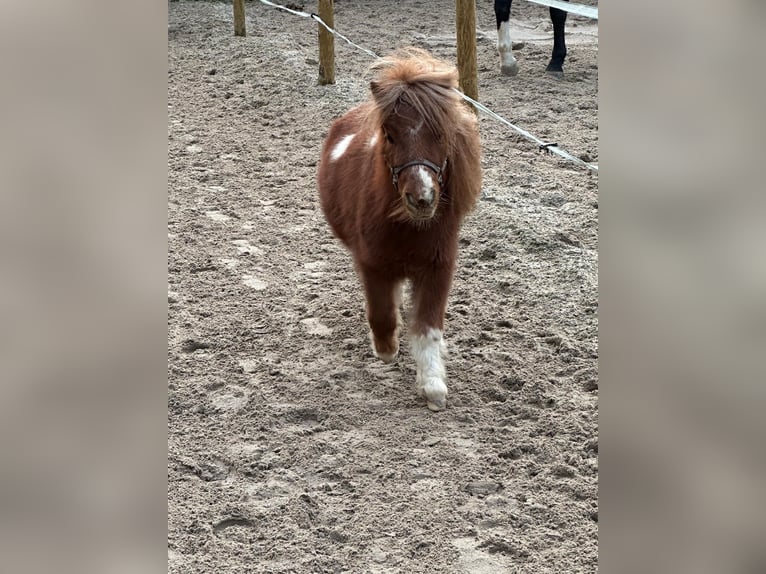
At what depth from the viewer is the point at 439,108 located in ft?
9.98

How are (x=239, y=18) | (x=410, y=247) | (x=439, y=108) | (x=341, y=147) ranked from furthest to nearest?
(x=239, y=18), (x=341, y=147), (x=410, y=247), (x=439, y=108)

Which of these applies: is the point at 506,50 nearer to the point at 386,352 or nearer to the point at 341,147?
the point at 341,147

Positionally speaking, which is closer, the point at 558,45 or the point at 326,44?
the point at 326,44

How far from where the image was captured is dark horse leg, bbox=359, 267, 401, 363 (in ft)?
11.2

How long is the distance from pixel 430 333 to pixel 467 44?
2.88 m

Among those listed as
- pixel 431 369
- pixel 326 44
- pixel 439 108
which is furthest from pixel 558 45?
pixel 431 369

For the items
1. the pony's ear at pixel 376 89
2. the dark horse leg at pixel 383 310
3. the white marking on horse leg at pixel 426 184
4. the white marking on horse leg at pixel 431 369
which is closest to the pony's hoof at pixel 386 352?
the dark horse leg at pixel 383 310

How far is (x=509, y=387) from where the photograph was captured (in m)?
3.44

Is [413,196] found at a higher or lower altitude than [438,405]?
higher

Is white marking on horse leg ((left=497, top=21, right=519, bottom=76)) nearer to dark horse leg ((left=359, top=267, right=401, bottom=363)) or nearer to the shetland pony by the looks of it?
the shetland pony

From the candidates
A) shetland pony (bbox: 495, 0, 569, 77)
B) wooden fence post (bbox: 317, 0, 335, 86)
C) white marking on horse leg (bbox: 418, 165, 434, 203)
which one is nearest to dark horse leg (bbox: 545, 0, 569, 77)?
shetland pony (bbox: 495, 0, 569, 77)

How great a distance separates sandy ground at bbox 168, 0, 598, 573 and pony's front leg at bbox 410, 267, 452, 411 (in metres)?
0.09
